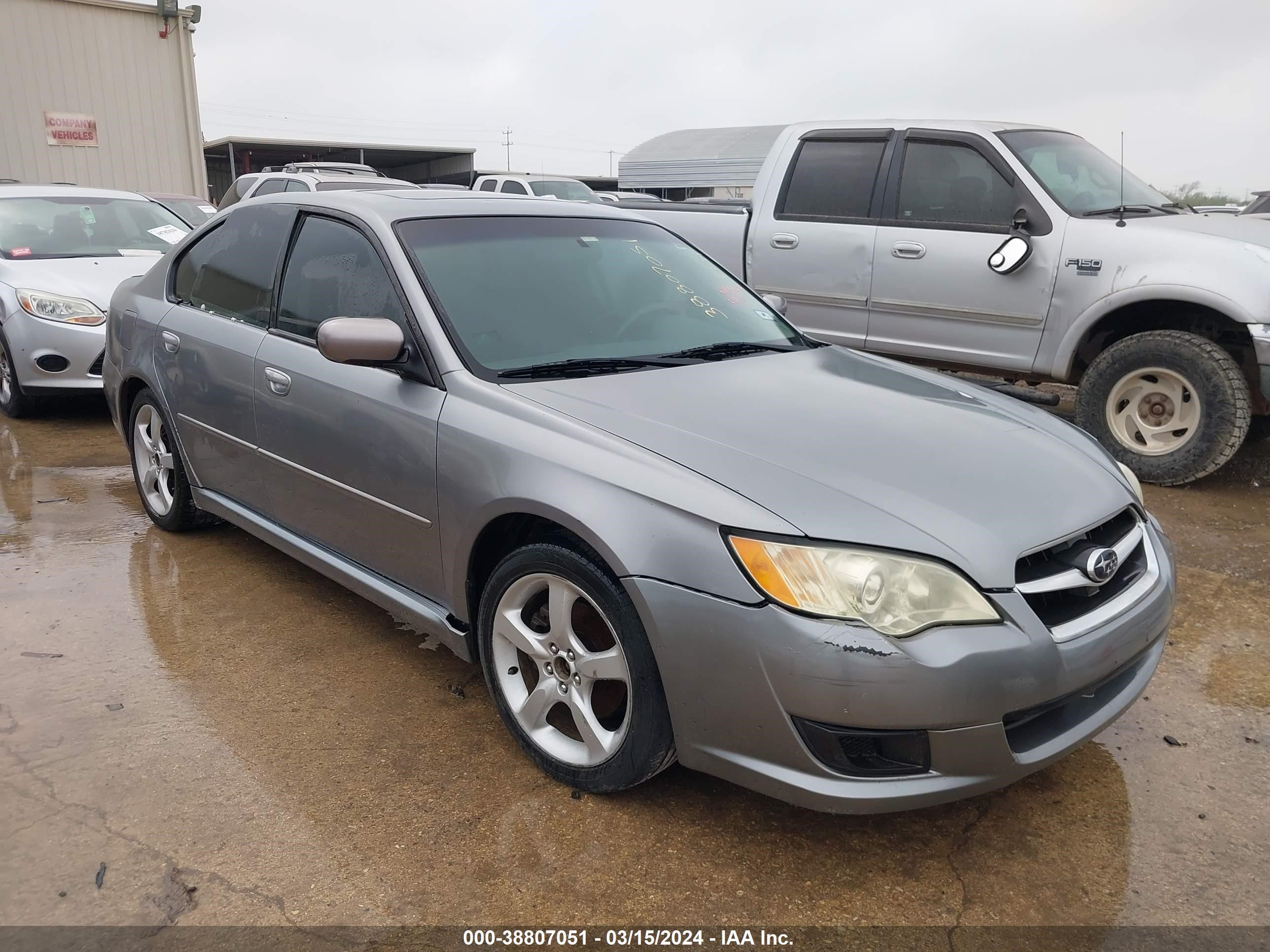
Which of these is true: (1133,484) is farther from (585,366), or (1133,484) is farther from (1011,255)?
(1011,255)

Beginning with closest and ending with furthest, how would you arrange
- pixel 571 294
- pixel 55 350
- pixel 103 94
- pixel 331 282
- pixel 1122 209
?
pixel 571 294 → pixel 331 282 → pixel 1122 209 → pixel 55 350 → pixel 103 94

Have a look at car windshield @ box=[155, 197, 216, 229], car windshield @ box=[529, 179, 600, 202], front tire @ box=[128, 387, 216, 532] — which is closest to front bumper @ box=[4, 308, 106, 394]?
front tire @ box=[128, 387, 216, 532]

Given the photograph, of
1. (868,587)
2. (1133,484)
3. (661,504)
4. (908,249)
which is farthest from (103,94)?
(868,587)

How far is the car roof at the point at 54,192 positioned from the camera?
7.61 meters

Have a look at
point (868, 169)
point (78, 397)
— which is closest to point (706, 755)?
point (868, 169)

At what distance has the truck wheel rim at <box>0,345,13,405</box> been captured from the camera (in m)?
6.89

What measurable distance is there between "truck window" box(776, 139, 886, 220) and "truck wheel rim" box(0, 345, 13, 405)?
17.9 ft

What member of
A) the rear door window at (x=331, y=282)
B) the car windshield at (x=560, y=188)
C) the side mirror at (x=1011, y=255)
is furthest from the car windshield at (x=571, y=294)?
the car windshield at (x=560, y=188)

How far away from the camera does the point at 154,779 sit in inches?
106

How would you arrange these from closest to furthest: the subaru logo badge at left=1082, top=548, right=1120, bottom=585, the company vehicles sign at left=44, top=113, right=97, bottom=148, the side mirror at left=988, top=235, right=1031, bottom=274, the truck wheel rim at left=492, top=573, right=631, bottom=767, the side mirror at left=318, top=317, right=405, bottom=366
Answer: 1. the subaru logo badge at left=1082, top=548, right=1120, bottom=585
2. the truck wheel rim at left=492, top=573, right=631, bottom=767
3. the side mirror at left=318, top=317, right=405, bottom=366
4. the side mirror at left=988, top=235, right=1031, bottom=274
5. the company vehicles sign at left=44, top=113, right=97, bottom=148

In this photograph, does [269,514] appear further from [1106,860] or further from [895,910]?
[1106,860]

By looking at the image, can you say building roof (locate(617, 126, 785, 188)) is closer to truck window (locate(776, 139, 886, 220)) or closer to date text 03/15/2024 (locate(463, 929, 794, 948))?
truck window (locate(776, 139, 886, 220))

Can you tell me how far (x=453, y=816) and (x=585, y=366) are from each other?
52.3 inches

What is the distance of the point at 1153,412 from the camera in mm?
5426
